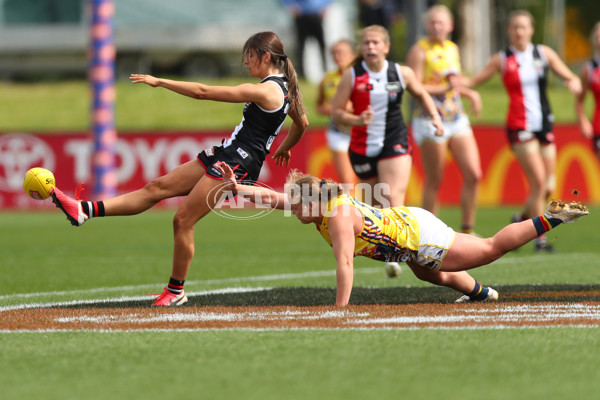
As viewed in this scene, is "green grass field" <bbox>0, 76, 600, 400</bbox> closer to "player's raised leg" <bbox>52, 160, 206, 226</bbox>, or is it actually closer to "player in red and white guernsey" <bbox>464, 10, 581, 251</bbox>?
"player's raised leg" <bbox>52, 160, 206, 226</bbox>

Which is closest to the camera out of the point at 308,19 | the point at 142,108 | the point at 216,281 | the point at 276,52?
the point at 276,52

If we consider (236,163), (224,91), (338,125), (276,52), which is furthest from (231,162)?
(338,125)

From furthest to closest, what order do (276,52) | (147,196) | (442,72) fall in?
(442,72)
(147,196)
(276,52)

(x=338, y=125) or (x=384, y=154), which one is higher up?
(x=338, y=125)

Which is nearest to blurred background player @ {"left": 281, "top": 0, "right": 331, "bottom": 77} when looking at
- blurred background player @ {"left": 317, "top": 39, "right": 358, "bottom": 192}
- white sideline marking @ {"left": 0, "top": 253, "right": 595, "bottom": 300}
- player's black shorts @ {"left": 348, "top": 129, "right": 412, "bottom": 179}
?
blurred background player @ {"left": 317, "top": 39, "right": 358, "bottom": 192}

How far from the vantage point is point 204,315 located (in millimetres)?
6598

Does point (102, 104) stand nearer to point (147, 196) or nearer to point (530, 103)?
point (530, 103)

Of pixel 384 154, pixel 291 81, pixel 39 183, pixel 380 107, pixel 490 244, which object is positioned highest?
pixel 291 81

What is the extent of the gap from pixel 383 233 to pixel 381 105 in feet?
8.56

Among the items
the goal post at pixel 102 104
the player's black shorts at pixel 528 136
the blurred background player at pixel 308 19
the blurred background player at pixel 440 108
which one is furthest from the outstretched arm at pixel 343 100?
the blurred background player at pixel 308 19

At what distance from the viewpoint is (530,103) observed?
39.2 feet

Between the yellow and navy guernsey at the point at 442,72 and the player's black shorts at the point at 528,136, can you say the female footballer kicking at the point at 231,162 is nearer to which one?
the yellow and navy guernsey at the point at 442,72

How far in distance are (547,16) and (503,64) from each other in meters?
27.5

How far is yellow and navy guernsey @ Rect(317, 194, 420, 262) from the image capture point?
700 cm
